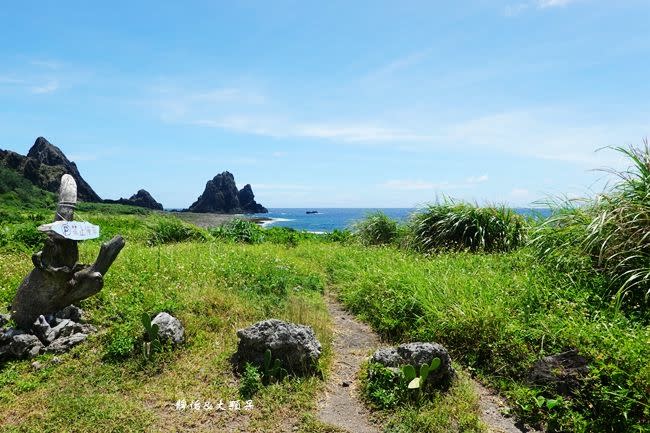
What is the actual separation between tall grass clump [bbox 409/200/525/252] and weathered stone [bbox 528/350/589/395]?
22.0ft

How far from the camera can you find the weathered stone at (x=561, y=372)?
4137 mm

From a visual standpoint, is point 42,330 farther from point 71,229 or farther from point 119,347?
point 71,229

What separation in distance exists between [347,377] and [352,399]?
1.65 feet

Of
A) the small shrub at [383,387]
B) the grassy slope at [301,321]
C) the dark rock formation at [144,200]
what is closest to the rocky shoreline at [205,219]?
the grassy slope at [301,321]

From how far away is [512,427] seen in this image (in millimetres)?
4066

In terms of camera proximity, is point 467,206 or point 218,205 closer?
point 467,206

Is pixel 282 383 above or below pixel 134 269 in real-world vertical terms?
below

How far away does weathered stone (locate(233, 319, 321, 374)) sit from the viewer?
15.9 ft

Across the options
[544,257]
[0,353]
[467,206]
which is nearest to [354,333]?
[544,257]

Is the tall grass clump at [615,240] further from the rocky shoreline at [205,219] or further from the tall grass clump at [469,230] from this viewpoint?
the rocky shoreline at [205,219]

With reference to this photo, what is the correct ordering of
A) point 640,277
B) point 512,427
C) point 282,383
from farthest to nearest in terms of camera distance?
point 640,277 → point 282,383 → point 512,427

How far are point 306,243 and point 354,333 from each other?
8833 mm

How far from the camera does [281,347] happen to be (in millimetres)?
4844

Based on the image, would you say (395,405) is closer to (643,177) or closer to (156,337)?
(156,337)
